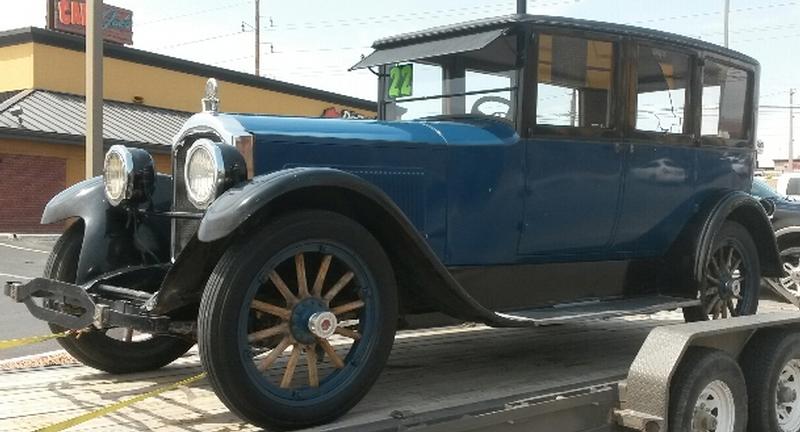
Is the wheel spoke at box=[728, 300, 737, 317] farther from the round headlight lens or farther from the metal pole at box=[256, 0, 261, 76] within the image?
the metal pole at box=[256, 0, 261, 76]

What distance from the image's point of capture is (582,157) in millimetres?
4152

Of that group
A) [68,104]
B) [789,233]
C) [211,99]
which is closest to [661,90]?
[211,99]

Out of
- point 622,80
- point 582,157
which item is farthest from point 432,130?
point 622,80

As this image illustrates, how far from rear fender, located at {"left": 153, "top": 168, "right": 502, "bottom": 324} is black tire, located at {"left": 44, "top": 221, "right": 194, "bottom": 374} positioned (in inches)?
36.6

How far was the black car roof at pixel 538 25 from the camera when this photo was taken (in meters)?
4.07

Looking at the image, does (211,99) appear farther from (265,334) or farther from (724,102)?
(724,102)

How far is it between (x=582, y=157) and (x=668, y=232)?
0.86 m

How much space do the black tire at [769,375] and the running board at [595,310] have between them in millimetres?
561

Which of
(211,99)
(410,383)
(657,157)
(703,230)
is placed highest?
(211,99)

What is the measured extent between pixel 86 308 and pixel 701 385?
7.99 ft

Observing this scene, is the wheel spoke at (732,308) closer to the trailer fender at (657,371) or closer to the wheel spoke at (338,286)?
the trailer fender at (657,371)

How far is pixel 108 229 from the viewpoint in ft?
12.3

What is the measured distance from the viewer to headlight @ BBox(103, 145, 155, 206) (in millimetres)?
3666

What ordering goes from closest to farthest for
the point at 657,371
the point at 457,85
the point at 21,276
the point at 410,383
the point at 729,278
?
the point at 657,371 < the point at 410,383 < the point at 457,85 < the point at 729,278 < the point at 21,276
